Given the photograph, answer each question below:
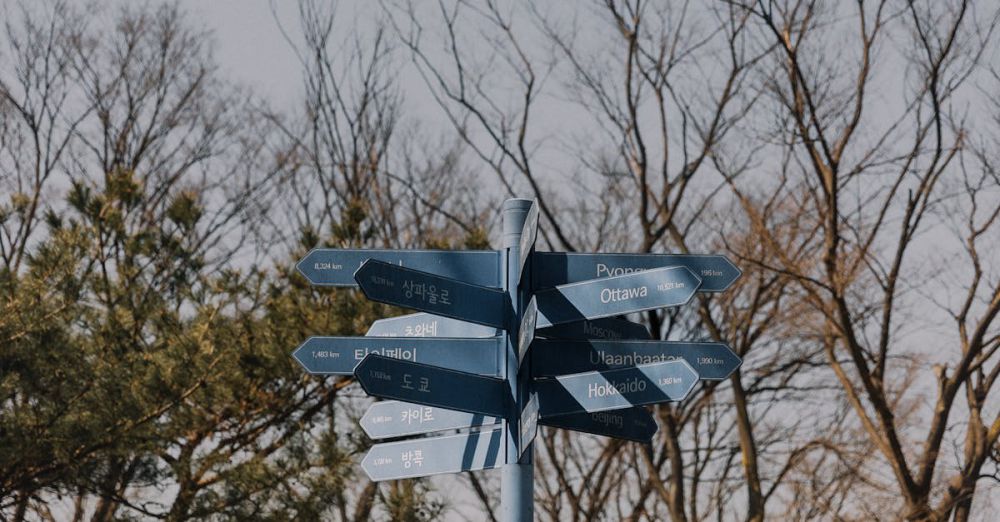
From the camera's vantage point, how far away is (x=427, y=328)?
460cm

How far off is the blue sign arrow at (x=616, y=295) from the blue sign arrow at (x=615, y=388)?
0.19 metres

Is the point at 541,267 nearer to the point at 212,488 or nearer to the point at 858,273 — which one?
the point at 212,488

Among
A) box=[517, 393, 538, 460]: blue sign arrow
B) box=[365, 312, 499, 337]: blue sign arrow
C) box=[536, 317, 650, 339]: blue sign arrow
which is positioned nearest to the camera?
box=[517, 393, 538, 460]: blue sign arrow

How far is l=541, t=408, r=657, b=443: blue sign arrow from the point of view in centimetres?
423

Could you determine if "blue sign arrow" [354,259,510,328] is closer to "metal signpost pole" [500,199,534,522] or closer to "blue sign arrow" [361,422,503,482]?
"metal signpost pole" [500,199,534,522]

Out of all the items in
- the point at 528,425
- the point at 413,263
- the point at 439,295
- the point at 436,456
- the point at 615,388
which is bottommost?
the point at 528,425

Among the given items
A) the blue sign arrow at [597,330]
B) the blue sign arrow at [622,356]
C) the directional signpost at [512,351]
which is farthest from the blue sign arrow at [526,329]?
the blue sign arrow at [597,330]

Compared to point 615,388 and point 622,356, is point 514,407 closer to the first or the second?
point 615,388

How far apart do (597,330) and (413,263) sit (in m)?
0.70

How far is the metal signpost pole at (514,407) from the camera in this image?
3936mm

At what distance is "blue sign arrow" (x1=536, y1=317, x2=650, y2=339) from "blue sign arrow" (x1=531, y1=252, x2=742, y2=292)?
0.53 feet

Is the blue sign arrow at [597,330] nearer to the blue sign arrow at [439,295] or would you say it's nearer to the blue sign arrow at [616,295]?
the blue sign arrow at [616,295]

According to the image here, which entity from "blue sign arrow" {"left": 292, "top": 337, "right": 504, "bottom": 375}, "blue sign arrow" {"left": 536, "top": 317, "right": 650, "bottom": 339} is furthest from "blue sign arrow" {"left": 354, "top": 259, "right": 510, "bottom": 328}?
"blue sign arrow" {"left": 536, "top": 317, "right": 650, "bottom": 339}

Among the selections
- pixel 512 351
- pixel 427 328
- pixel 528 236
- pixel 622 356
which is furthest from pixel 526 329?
pixel 427 328
